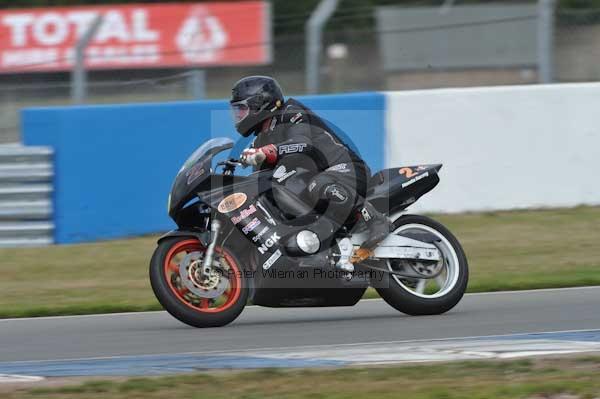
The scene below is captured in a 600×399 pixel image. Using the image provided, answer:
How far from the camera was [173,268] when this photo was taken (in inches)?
279

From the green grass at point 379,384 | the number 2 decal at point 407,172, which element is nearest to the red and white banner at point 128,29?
the number 2 decal at point 407,172

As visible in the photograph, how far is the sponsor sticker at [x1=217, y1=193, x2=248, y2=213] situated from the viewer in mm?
7156

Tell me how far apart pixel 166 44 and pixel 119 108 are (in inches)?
546

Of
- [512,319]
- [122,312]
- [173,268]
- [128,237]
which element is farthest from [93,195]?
[512,319]

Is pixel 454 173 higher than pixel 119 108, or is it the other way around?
pixel 119 108

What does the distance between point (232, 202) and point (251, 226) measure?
19cm

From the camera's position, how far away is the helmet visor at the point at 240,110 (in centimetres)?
729

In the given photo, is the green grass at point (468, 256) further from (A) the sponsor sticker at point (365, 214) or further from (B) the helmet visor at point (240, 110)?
(B) the helmet visor at point (240, 110)

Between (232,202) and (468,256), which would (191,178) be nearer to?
(232,202)

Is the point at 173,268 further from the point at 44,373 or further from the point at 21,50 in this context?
the point at 21,50

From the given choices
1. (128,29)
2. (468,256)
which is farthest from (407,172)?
(128,29)

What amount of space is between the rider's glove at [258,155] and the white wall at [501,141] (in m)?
4.95

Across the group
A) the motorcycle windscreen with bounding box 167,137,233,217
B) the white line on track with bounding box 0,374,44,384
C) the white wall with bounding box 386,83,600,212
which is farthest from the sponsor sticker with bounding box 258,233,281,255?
the white wall with bounding box 386,83,600,212

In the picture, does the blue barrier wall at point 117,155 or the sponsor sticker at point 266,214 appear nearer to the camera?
the sponsor sticker at point 266,214
